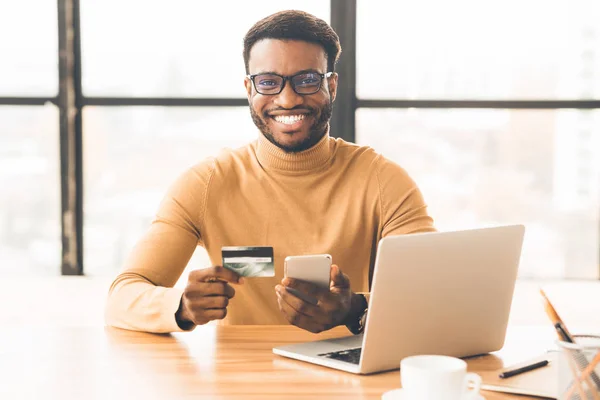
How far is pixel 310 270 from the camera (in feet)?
4.83

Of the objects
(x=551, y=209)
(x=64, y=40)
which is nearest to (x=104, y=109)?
(x=64, y=40)

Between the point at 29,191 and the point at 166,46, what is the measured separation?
811 millimetres

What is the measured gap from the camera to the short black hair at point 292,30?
6.77 feet

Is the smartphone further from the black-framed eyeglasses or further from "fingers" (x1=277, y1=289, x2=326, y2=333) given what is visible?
the black-framed eyeglasses

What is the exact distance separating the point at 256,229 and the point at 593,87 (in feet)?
5.42

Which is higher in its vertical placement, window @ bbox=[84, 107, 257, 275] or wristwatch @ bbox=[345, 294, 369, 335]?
window @ bbox=[84, 107, 257, 275]

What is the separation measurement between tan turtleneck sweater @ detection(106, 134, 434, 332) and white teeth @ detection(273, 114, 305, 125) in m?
0.07

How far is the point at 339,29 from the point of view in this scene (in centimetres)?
287

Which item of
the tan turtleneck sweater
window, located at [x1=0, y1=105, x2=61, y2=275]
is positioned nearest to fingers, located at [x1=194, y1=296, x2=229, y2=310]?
the tan turtleneck sweater

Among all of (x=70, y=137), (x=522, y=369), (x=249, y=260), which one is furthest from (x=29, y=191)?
(x=522, y=369)

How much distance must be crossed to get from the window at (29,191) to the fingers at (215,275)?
5.33 feet

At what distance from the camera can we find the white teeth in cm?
208

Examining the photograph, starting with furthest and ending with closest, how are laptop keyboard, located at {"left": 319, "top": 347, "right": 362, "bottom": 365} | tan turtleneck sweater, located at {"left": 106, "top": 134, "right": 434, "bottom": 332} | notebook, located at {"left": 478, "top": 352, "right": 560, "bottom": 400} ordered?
tan turtleneck sweater, located at {"left": 106, "top": 134, "right": 434, "bottom": 332}, laptop keyboard, located at {"left": 319, "top": 347, "right": 362, "bottom": 365}, notebook, located at {"left": 478, "top": 352, "right": 560, "bottom": 400}

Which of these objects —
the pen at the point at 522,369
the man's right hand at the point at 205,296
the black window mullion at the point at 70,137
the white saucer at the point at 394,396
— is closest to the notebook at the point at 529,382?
the pen at the point at 522,369
